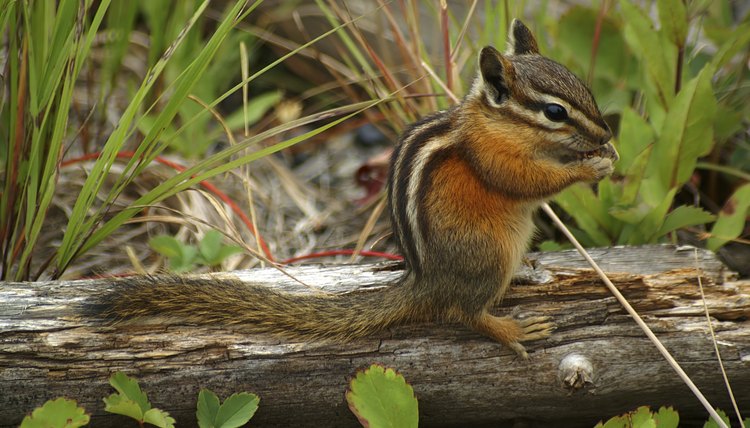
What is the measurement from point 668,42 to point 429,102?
1026mm

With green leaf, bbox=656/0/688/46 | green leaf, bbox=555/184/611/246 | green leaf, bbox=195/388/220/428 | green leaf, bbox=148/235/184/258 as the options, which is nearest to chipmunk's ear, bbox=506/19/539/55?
green leaf, bbox=555/184/611/246

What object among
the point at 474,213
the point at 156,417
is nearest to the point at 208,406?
the point at 156,417

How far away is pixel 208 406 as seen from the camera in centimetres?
233

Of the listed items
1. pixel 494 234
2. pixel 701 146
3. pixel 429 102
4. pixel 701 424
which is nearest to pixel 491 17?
pixel 429 102

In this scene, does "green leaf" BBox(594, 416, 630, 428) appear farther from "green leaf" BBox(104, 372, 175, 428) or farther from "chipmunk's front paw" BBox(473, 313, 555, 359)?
"green leaf" BBox(104, 372, 175, 428)

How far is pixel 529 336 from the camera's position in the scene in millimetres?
2523

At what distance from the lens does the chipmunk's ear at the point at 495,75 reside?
2.53 m

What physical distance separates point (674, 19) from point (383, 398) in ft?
6.58

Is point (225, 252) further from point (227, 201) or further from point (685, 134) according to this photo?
point (685, 134)

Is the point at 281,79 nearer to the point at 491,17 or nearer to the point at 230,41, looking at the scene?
the point at 230,41

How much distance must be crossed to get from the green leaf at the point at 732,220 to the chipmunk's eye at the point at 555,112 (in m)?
0.87

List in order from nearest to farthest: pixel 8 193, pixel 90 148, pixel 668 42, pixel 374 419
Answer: pixel 374 419 → pixel 8 193 → pixel 668 42 → pixel 90 148

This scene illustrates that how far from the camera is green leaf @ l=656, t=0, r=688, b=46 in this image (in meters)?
3.27

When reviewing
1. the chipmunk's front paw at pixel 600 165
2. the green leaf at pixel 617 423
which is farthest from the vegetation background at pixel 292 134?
the green leaf at pixel 617 423
